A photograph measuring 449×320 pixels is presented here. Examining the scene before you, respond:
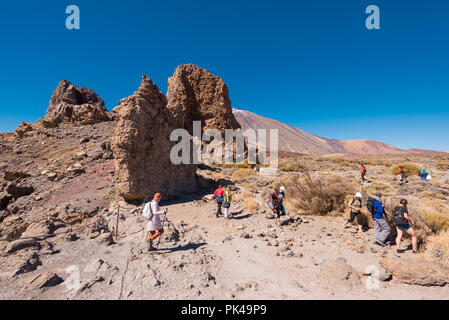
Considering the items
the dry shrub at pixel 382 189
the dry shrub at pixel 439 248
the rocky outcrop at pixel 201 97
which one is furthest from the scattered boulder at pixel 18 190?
the dry shrub at pixel 382 189

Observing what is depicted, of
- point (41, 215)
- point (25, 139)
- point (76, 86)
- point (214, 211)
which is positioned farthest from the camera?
point (76, 86)

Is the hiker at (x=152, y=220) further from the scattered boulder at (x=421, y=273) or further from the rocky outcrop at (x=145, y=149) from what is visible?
the scattered boulder at (x=421, y=273)

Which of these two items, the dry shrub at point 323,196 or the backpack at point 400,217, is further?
the dry shrub at point 323,196

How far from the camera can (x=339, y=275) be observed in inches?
125

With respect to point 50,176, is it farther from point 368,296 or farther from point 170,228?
point 368,296

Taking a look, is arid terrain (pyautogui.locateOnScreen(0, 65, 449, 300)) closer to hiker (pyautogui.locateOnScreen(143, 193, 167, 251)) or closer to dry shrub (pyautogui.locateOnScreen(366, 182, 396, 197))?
dry shrub (pyautogui.locateOnScreen(366, 182, 396, 197))

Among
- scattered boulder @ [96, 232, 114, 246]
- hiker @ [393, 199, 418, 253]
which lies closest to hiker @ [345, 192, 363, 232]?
hiker @ [393, 199, 418, 253]

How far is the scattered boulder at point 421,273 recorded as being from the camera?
2922 millimetres

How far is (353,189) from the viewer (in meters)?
6.77

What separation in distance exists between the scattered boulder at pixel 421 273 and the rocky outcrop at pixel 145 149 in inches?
308

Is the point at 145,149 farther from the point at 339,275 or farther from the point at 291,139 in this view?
the point at 291,139
